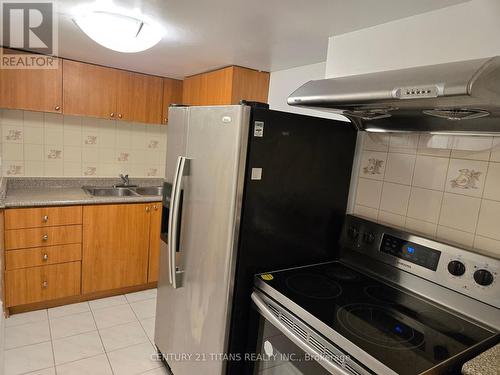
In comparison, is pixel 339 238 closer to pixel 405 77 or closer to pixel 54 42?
pixel 405 77

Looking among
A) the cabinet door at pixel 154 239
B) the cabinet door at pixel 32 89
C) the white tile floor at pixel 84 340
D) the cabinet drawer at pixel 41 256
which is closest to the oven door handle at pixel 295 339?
the white tile floor at pixel 84 340

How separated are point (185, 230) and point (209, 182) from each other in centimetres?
32

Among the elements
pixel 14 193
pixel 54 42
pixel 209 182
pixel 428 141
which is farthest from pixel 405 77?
pixel 14 193

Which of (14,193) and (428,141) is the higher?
(428,141)

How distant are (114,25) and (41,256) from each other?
1848 millimetres

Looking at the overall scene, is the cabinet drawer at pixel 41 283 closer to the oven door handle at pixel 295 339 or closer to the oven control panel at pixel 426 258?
the oven door handle at pixel 295 339

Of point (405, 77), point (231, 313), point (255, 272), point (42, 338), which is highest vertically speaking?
point (405, 77)

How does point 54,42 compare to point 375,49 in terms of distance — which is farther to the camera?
point 54,42

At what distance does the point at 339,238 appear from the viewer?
1.69 meters

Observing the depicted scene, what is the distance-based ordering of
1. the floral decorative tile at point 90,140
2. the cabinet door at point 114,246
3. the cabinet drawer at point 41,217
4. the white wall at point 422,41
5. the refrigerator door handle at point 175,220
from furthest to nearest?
the floral decorative tile at point 90,140
the cabinet door at point 114,246
the cabinet drawer at point 41,217
the refrigerator door handle at point 175,220
the white wall at point 422,41

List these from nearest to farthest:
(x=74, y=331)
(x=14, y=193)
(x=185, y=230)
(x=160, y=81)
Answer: (x=185, y=230) → (x=74, y=331) → (x=14, y=193) → (x=160, y=81)

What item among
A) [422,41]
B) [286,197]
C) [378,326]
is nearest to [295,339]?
[378,326]

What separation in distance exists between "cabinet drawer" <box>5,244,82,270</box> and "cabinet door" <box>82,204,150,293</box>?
8 cm

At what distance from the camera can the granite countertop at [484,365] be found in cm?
82
